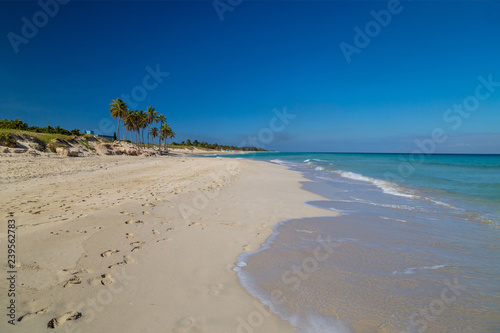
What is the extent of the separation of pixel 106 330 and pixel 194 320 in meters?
0.98

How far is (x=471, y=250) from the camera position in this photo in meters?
5.35

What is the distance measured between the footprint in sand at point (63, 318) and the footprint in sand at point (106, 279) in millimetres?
602

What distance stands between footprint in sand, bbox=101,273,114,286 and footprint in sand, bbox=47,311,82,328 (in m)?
0.60

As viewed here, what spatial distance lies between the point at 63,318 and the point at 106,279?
2.65 feet

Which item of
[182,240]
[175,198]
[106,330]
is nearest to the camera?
[106,330]

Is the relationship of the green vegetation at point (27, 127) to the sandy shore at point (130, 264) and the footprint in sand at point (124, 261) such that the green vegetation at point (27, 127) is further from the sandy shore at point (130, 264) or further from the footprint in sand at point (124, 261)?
the footprint in sand at point (124, 261)

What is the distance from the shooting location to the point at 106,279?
3.45 metres

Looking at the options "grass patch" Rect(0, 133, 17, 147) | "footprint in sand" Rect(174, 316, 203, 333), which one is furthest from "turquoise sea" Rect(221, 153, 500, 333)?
"grass patch" Rect(0, 133, 17, 147)

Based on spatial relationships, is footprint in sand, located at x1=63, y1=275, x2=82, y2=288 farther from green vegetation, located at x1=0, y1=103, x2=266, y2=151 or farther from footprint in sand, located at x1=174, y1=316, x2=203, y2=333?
green vegetation, located at x1=0, y1=103, x2=266, y2=151

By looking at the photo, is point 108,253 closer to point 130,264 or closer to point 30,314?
point 130,264

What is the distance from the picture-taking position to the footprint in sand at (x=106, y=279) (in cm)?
336

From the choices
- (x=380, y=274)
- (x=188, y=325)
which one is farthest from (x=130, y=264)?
(x=380, y=274)

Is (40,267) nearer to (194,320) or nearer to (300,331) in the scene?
(194,320)

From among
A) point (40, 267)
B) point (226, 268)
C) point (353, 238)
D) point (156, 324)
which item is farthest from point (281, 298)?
point (40, 267)
